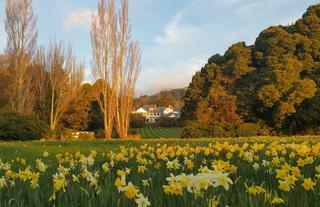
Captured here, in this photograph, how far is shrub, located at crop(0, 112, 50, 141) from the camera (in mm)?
19344

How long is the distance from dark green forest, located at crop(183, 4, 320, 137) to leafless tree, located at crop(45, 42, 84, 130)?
383 inches

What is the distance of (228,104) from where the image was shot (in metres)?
22.2

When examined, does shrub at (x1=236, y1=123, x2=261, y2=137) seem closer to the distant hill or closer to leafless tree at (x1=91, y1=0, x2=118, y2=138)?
leafless tree at (x1=91, y1=0, x2=118, y2=138)

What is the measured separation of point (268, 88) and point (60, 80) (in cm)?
1596

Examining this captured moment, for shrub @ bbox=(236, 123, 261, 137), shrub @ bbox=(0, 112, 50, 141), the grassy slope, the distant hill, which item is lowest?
the grassy slope

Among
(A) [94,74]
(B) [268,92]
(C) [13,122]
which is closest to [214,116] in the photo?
(B) [268,92]

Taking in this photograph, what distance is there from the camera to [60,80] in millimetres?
28547

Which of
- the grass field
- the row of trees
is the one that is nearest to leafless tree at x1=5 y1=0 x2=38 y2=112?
the row of trees

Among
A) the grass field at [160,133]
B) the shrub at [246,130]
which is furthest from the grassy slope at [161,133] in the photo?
the shrub at [246,130]

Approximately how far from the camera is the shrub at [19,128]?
1934cm

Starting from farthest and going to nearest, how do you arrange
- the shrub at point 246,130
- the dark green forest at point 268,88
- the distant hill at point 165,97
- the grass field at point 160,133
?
the distant hill at point 165,97 → the grass field at point 160,133 → the dark green forest at point 268,88 → the shrub at point 246,130

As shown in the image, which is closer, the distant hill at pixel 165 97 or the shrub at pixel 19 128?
the shrub at pixel 19 128

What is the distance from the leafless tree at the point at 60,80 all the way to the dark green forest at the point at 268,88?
31.9 ft

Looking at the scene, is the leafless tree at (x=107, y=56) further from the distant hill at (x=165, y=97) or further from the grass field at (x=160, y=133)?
the distant hill at (x=165, y=97)
